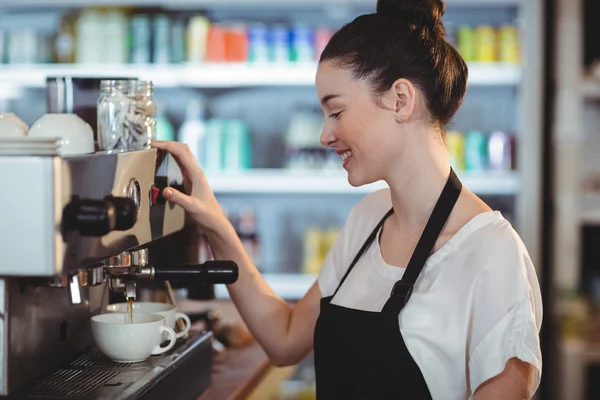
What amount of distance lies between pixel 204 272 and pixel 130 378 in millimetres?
228

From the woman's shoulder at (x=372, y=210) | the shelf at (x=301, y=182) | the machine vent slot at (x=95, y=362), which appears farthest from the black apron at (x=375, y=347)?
the shelf at (x=301, y=182)

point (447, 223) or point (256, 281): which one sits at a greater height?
point (447, 223)

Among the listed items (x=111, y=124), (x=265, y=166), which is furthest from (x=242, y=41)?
(x=111, y=124)

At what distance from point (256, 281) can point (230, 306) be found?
0.73 meters

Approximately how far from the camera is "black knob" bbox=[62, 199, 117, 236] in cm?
105

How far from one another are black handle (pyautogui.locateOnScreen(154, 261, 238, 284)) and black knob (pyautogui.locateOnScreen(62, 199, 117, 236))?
0.35 metres

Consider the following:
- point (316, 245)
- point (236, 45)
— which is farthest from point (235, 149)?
point (316, 245)

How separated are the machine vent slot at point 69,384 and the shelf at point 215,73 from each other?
2483 millimetres

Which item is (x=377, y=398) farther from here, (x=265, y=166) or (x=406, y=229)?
(x=265, y=166)

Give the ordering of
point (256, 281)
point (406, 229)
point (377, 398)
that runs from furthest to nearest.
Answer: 1. point (256, 281)
2. point (406, 229)
3. point (377, 398)

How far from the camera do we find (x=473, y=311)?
1440mm

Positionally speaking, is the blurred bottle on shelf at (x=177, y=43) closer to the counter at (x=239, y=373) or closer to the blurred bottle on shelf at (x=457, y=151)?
the blurred bottle on shelf at (x=457, y=151)

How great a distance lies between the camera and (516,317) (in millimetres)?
1395

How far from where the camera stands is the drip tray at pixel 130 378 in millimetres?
1212
